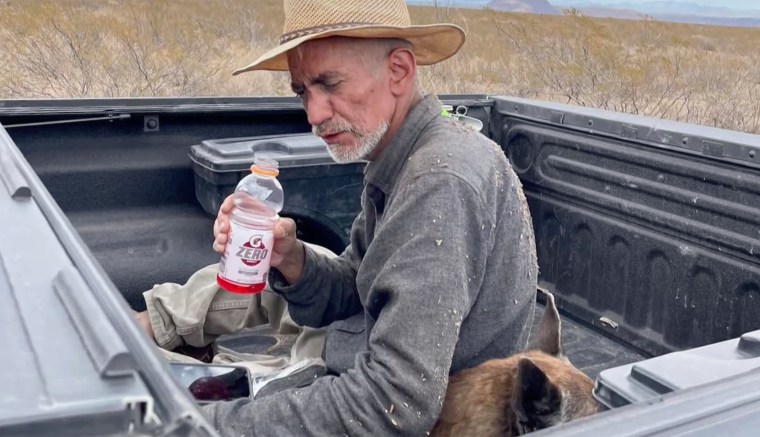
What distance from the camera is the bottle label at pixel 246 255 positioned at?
2.38 meters

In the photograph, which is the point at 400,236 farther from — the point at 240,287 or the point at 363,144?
the point at 240,287

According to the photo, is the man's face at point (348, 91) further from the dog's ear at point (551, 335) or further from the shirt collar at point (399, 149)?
the dog's ear at point (551, 335)

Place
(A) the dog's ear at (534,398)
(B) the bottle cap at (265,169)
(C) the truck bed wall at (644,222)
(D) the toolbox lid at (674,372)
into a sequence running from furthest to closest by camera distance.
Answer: (C) the truck bed wall at (644,222) < (B) the bottle cap at (265,169) < (A) the dog's ear at (534,398) < (D) the toolbox lid at (674,372)

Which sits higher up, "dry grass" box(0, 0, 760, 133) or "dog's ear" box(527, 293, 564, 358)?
"dog's ear" box(527, 293, 564, 358)

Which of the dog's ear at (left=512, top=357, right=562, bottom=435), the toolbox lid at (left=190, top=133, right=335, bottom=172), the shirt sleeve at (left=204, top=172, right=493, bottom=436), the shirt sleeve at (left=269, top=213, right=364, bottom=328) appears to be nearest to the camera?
the dog's ear at (left=512, top=357, right=562, bottom=435)

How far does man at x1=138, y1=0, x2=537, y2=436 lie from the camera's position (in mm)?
1957

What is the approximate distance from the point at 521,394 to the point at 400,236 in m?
0.48

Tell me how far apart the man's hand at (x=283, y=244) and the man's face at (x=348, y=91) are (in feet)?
1.17

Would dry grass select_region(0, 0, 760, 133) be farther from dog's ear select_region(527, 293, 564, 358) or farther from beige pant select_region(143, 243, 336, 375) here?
dog's ear select_region(527, 293, 564, 358)

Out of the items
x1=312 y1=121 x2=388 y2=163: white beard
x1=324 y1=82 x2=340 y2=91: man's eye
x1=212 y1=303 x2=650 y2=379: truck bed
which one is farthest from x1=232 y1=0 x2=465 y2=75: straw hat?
x1=212 y1=303 x2=650 y2=379: truck bed

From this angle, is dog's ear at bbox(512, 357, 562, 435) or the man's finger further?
the man's finger

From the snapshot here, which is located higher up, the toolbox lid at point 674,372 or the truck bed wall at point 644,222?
the toolbox lid at point 674,372

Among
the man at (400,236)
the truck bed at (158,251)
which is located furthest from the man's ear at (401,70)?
the truck bed at (158,251)

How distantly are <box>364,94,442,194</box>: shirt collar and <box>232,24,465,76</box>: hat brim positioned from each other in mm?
218
